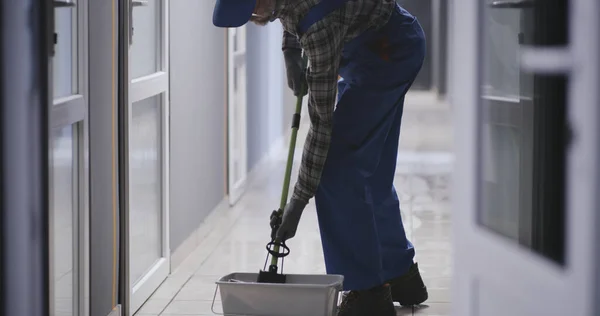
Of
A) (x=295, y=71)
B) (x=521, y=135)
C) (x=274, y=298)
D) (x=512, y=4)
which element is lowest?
(x=274, y=298)

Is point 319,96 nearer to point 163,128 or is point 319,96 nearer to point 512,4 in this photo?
point 512,4

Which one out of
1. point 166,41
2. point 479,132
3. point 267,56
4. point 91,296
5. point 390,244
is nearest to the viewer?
point 479,132

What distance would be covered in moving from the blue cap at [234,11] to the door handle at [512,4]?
3.02ft

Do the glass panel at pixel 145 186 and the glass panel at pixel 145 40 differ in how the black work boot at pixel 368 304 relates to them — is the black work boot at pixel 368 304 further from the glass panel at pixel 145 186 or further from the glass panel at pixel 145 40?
the glass panel at pixel 145 40

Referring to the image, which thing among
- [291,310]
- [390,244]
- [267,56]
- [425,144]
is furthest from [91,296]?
[425,144]

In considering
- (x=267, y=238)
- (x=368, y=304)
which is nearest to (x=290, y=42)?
(x=368, y=304)

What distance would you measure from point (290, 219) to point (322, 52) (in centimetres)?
48

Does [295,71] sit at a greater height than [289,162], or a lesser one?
greater

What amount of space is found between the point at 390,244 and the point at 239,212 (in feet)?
7.65

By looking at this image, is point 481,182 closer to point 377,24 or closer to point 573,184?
point 573,184

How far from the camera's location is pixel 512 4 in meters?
1.83

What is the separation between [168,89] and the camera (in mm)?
3900

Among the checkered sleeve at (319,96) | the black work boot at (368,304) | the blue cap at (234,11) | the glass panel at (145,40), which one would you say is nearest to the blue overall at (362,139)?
the black work boot at (368,304)

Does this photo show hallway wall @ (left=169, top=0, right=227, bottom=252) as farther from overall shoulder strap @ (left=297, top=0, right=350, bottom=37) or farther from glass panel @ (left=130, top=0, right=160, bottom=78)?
overall shoulder strap @ (left=297, top=0, right=350, bottom=37)
